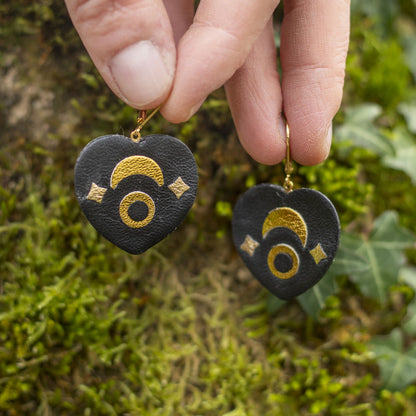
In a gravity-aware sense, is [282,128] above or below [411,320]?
above

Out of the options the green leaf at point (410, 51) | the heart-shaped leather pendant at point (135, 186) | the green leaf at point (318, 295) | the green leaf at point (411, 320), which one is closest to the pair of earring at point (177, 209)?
the heart-shaped leather pendant at point (135, 186)

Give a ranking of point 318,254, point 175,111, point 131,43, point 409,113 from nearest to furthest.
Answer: point 131,43 → point 175,111 → point 318,254 → point 409,113

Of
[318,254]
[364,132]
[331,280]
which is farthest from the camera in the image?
[364,132]

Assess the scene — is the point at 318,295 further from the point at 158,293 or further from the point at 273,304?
the point at 158,293

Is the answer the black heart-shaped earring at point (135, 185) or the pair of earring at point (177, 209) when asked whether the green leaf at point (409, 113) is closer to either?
the pair of earring at point (177, 209)

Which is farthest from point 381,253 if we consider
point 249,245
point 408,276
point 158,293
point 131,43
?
point 131,43

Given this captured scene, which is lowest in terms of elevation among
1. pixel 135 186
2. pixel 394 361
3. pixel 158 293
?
pixel 394 361

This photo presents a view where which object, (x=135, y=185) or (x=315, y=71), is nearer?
(x=135, y=185)

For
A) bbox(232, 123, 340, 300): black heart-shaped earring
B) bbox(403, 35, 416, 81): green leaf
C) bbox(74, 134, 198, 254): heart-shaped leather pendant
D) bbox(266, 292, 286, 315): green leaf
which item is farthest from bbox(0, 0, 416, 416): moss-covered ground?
bbox(403, 35, 416, 81): green leaf
